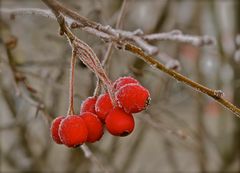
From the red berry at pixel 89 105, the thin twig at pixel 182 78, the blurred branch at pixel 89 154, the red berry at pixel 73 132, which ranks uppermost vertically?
the thin twig at pixel 182 78

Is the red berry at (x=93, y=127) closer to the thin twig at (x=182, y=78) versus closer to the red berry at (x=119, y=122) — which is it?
the red berry at (x=119, y=122)

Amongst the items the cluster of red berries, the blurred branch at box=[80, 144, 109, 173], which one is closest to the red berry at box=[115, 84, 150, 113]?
the cluster of red berries

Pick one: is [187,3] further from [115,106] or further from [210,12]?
[115,106]

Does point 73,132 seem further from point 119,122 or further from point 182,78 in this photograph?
point 182,78

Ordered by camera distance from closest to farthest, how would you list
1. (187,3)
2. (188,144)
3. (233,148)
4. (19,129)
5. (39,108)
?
(39,108), (19,129), (233,148), (188,144), (187,3)

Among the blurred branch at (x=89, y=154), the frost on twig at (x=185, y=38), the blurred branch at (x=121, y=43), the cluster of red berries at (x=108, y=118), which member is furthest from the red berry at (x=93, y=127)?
the blurred branch at (x=89, y=154)

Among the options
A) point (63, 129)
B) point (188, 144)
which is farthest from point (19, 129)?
point (63, 129)
